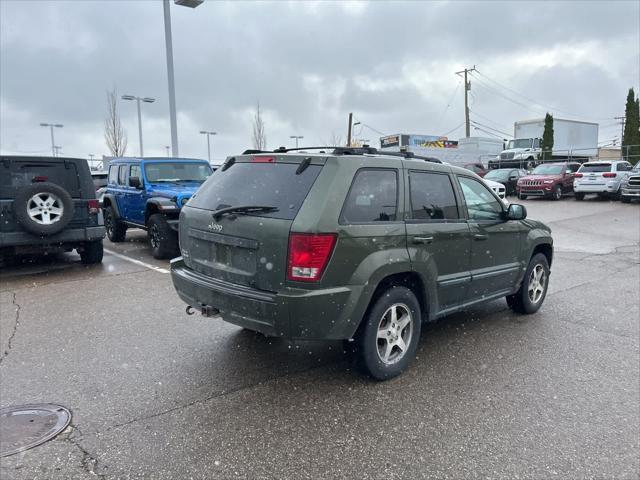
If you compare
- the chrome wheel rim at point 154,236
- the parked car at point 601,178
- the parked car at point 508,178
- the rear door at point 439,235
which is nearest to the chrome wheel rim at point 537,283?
the rear door at point 439,235

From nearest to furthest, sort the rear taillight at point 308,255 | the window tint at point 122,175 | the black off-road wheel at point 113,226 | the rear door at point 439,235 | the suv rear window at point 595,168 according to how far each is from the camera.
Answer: the rear taillight at point 308,255 < the rear door at point 439,235 < the window tint at point 122,175 < the black off-road wheel at point 113,226 < the suv rear window at point 595,168

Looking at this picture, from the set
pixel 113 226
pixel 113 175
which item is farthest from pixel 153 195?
pixel 113 226

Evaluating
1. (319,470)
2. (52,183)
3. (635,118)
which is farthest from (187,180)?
(635,118)

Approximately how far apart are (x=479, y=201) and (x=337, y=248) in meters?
2.18

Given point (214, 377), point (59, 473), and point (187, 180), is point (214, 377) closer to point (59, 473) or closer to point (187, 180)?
point (59, 473)

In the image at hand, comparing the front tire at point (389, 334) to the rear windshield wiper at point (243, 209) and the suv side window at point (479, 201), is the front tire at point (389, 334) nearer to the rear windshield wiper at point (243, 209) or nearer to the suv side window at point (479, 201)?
the rear windshield wiper at point (243, 209)

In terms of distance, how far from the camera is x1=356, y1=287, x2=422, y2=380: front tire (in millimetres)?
3705

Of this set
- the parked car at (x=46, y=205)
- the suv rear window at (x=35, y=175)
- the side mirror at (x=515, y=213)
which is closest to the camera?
the side mirror at (x=515, y=213)

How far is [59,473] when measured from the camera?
2719 mm

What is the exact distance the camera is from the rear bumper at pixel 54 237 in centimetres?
732

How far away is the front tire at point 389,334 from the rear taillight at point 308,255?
0.65 m

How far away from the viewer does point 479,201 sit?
490cm

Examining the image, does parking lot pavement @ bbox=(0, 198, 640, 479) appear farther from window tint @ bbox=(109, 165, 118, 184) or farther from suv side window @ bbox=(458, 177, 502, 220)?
window tint @ bbox=(109, 165, 118, 184)

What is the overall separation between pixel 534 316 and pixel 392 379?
270cm
